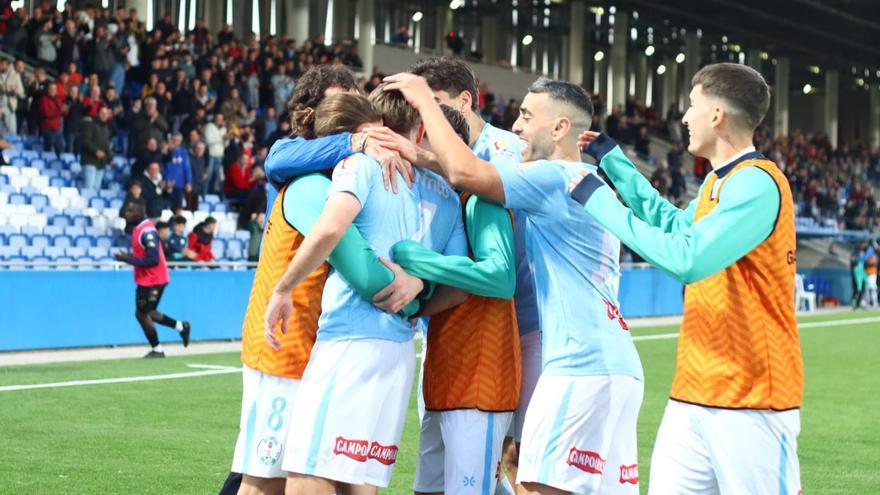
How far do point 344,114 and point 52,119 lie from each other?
58.5 ft

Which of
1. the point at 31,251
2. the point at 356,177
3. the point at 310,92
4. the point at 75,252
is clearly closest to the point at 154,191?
the point at 75,252

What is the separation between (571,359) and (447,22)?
149ft

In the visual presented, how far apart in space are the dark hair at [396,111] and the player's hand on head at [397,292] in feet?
1.80

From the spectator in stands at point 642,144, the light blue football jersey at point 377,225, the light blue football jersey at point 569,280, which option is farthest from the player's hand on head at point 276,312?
the spectator in stands at point 642,144

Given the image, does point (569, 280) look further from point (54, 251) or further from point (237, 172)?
point (237, 172)

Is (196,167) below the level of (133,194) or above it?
above

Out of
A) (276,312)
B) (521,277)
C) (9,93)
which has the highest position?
(9,93)

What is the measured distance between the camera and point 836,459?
10039mm

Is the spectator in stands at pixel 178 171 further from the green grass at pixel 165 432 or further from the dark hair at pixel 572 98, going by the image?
the dark hair at pixel 572 98

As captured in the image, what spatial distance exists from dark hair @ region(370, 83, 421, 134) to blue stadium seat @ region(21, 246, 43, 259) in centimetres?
1557

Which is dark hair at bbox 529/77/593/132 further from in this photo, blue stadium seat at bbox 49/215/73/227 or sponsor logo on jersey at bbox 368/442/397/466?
blue stadium seat at bbox 49/215/73/227

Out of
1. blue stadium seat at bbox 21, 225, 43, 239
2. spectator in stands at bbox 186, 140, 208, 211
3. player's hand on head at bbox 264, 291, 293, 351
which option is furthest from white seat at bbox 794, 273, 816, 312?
player's hand on head at bbox 264, 291, 293, 351

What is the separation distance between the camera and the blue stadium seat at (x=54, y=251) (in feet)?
64.5

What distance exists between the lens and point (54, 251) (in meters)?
19.8
